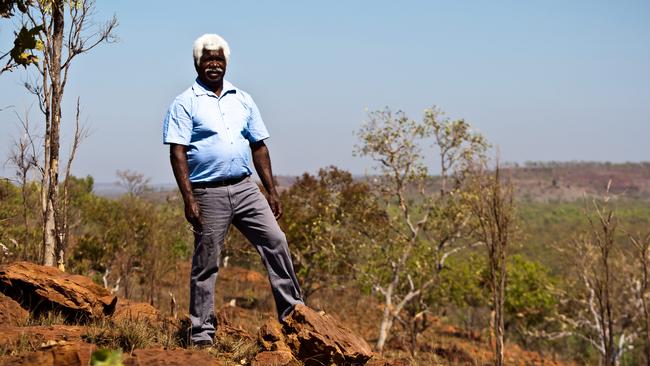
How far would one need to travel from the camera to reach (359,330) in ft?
79.9

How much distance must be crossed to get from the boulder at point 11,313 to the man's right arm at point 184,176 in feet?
6.38

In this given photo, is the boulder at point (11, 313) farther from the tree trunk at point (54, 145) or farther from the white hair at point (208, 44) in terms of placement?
the white hair at point (208, 44)

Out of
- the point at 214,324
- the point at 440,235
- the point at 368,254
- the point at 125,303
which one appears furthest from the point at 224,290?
the point at 214,324

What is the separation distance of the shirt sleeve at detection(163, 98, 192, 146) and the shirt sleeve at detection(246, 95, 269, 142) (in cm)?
56

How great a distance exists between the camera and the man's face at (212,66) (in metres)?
4.66

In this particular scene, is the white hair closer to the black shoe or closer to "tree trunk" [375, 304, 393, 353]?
the black shoe

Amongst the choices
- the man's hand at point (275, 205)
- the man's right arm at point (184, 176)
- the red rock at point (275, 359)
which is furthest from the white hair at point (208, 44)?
the red rock at point (275, 359)

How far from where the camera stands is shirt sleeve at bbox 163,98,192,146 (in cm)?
451

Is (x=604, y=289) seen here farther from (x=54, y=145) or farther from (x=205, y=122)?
(x=54, y=145)

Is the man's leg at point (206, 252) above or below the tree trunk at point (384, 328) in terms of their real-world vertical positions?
above

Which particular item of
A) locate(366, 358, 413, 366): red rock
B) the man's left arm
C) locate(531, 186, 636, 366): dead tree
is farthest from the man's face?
locate(531, 186, 636, 366): dead tree

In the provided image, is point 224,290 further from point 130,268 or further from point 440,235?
point 440,235

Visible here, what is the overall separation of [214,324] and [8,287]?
80.3 inches

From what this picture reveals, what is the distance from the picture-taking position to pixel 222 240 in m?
4.75
